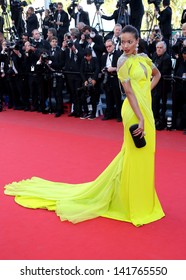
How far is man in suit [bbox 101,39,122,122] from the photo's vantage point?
8.00 meters

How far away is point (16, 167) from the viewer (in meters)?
5.64

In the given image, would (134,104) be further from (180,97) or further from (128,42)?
(180,97)

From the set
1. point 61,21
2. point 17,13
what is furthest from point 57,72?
point 17,13

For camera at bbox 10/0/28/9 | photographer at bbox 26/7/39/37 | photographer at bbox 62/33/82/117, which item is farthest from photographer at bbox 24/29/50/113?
camera at bbox 10/0/28/9

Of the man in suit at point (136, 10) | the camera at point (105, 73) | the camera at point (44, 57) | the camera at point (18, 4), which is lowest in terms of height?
the camera at point (105, 73)

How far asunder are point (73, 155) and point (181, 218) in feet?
8.20

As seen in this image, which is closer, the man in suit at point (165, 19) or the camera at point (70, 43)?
the camera at point (70, 43)

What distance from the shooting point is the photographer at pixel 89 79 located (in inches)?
327

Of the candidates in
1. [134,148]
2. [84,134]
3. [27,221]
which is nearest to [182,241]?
[134,148]

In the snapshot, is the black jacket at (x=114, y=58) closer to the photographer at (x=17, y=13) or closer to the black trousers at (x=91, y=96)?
the black trousers at (x=91, y=96)

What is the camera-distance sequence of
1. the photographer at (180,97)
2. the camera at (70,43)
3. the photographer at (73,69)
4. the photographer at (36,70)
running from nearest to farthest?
the photographer at (180,97)
the camera at (70,43)
the photographer at (73,69)
the photographer at (36,70)

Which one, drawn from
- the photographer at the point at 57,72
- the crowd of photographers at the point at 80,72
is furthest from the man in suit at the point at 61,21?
the photographer at the point at 57,72

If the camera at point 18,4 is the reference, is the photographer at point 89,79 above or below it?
below

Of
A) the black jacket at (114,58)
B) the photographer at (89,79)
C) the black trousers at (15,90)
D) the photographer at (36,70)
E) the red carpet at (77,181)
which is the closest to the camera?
the red carpet at (77,181)
